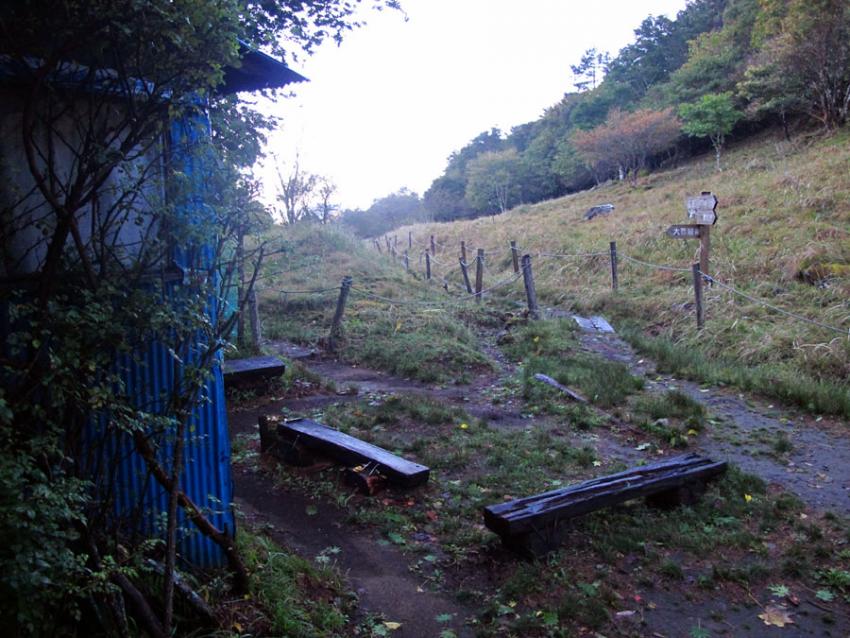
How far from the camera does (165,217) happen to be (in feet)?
9.13

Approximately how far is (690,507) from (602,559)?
114cm

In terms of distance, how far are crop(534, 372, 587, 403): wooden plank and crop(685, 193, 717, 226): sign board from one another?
5134 millimetres

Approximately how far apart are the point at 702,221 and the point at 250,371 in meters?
8.55

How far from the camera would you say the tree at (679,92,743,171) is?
3028 cm

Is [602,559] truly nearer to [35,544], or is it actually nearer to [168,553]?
[168,553]

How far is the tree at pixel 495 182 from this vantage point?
4895 cm

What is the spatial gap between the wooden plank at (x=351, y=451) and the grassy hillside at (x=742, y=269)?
195 inches

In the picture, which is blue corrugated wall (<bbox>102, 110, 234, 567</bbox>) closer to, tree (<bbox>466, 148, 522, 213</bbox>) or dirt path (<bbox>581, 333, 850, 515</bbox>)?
dirt path (<bbox>581, 333, 850, 515</bbox>)

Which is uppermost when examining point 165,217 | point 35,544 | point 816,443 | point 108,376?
point 165,217

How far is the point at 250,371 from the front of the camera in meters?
7.81

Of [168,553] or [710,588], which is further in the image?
[710,588]

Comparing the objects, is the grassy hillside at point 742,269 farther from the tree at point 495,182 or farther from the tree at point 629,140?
the tree at point 495,182

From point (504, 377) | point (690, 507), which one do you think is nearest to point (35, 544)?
point (690, 507)

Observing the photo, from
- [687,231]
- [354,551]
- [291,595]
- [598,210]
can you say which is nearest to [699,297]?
[687,231]
